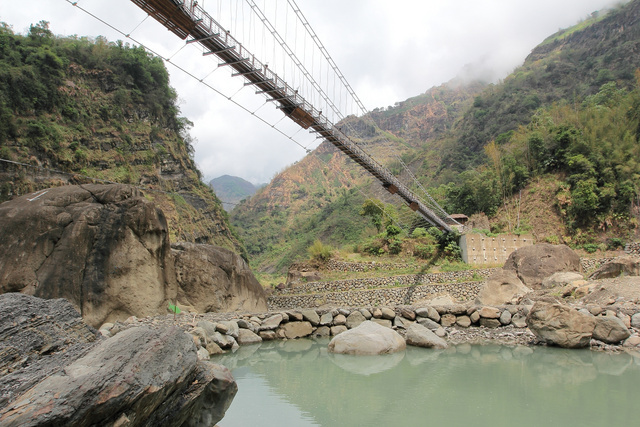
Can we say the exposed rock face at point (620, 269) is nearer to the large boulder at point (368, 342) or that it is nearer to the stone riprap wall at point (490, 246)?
the large boulder at point (368, 342)

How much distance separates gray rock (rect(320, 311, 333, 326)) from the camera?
498 inches

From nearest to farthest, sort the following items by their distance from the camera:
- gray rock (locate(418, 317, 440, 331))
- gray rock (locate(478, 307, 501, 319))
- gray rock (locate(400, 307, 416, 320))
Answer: gray rock (locate(478, 307, 501, 319)) < gray rock (locate(418, 317, 440, 331)) < gray rock (locate(400, 307, 416, 320))

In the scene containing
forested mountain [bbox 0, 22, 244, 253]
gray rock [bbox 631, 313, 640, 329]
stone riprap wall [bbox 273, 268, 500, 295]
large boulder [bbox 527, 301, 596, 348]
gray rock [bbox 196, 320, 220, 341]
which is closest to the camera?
large boulder [bbox 527, 301, 596, 348]

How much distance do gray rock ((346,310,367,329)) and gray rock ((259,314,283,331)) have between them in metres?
2.09

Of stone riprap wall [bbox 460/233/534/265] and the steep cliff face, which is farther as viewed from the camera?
the steep cliff face

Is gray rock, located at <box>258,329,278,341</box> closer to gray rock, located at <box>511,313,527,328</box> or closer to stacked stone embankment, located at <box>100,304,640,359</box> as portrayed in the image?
stacked stone embankment, located at <box>100,304,640,359</box>

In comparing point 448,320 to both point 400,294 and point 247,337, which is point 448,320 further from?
point 400,294

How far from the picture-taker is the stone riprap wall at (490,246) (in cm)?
2558

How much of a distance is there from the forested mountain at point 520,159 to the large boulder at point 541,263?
32.2 feet

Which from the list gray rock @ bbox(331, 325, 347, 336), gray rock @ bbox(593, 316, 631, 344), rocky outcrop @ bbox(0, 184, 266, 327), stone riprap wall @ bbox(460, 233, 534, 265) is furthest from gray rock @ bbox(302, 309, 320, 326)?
stone riprap wall @ bbox(460, 233, 534, 265)

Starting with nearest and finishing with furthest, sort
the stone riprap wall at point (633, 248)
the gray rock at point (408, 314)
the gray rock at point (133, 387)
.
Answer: the gray rock at point (133, 387) < the gray rock at point (408, 314) < the stone riprap wall at point (633, 248)

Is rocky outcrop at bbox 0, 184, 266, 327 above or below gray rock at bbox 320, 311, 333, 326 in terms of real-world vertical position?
above

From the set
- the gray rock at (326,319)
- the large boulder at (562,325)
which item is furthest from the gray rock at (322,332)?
the large boulder at (562,325)

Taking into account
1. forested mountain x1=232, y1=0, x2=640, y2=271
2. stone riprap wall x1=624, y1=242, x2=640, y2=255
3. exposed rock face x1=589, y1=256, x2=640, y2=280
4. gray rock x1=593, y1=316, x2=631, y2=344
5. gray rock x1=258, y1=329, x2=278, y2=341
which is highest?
forested mountain x1=232, y1=0, x2=640, y2=271
